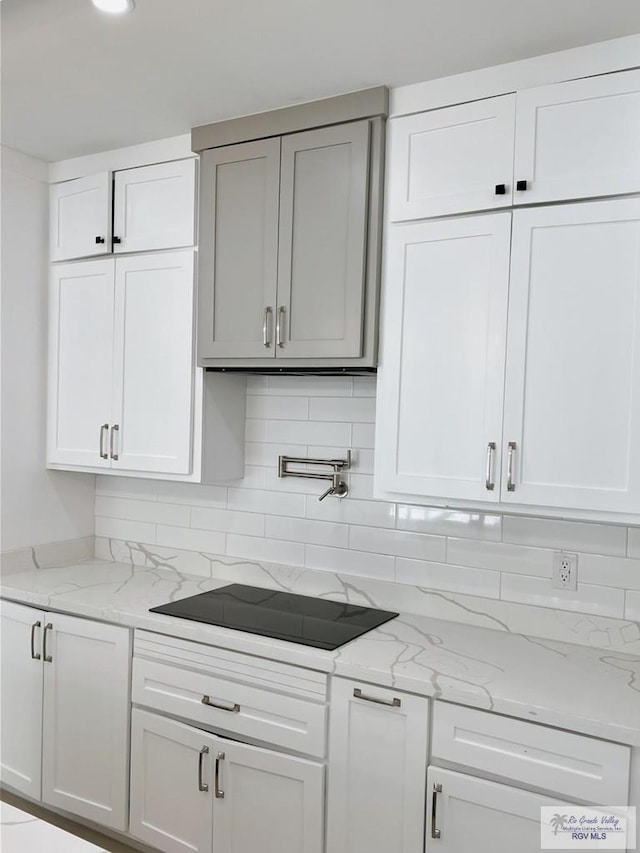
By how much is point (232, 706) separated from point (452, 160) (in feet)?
5.94

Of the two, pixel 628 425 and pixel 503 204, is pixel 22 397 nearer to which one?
pixel 503 204

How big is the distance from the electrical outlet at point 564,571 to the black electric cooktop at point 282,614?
565 mm

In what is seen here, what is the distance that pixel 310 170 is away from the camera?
8.01ft

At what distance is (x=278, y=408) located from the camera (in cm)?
292

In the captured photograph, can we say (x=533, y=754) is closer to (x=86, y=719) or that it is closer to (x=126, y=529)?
(x=86, y=719)

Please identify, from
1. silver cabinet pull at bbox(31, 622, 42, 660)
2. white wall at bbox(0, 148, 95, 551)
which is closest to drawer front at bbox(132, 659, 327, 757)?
silver cabinet pull at bbox(31, 622, 42, 660)

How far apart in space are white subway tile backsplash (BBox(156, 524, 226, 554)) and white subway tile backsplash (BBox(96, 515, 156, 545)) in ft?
0.17

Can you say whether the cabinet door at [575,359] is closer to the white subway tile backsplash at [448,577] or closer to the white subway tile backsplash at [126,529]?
the white subway tile backsplash at [448,577]

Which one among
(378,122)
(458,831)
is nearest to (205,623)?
(458,831)

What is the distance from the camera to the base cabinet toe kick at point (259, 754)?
1831mm

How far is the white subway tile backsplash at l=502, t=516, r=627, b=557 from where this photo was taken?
2248 mm

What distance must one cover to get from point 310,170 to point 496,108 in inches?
24.8

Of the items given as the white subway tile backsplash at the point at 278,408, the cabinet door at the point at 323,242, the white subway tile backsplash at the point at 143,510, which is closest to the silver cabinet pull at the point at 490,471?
the cabinet door at the point at 323,242

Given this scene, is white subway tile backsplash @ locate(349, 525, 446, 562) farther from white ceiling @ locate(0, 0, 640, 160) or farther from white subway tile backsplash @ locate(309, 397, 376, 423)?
white ceiling @ locate(0, 0, 640, 160)
